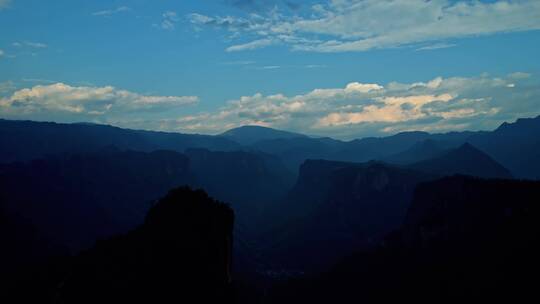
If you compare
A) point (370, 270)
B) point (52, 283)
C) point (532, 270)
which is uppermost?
point (52, 283)

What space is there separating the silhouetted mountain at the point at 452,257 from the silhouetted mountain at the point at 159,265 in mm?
66883

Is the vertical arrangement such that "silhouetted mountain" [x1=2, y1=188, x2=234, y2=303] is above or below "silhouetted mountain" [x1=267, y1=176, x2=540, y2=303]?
above

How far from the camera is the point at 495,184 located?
15725 centimetres

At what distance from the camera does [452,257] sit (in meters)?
150

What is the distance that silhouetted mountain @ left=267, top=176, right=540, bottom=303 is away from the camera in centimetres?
12400

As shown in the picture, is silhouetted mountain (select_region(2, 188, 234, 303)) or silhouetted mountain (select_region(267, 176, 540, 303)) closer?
silhouetted mountain (select_region(2, 188, 234, 303))

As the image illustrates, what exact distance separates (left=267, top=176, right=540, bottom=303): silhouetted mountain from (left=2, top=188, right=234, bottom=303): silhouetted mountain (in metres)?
66.9

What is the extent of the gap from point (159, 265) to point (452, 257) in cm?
10178

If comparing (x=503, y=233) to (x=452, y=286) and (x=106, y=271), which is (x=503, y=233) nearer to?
(x=452, y=286)

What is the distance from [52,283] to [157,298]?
14.9 metres

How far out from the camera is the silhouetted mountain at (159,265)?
6731 centimetres

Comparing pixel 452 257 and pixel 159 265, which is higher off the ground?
pixel 159 265

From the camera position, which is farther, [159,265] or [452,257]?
[452,257]

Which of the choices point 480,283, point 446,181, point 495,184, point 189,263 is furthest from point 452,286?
point 189,263
